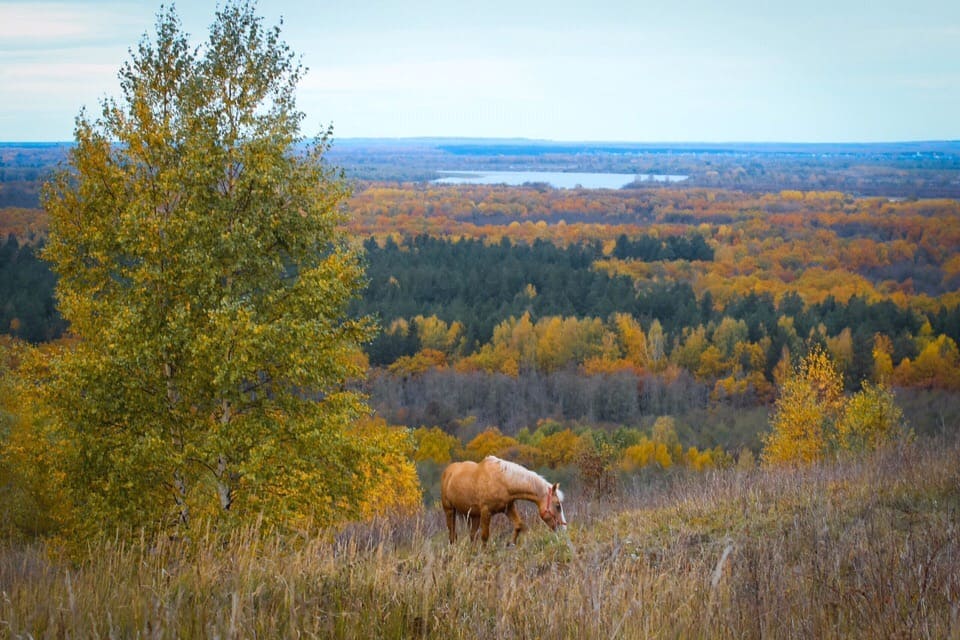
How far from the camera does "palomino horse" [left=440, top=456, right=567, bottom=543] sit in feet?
36.1

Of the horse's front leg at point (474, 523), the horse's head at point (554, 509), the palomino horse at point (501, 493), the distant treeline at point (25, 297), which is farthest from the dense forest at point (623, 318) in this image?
the horse's head at point (554, 509)

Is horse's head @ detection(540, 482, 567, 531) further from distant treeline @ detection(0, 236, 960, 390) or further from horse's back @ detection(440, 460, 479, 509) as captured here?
distant treeline @ detection(0, 236, 960, 390)

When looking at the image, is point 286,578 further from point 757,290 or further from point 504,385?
point 757,290

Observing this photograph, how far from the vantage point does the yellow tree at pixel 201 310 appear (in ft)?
41.5

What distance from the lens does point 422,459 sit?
58812mm

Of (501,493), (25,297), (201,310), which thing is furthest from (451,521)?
(25,297)

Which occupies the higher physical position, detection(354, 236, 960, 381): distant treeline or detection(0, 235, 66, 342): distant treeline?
detection(0, 235, 66, 342): distant treeline

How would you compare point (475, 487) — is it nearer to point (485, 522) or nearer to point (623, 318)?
point (485, 522)

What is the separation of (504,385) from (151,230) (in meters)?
70.2

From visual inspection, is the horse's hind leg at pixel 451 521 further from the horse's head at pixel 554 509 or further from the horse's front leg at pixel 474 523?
the horse's head at pixel 554 509

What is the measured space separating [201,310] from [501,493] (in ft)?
19.7

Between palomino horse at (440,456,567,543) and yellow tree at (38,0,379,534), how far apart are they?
227 cm

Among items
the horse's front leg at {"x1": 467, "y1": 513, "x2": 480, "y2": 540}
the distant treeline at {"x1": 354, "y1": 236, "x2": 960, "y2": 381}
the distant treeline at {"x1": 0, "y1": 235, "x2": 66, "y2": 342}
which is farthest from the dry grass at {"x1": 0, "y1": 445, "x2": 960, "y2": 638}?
the distant treeline at {"x1": 354, "y1": 236, "x2": 960, "y2": 381}

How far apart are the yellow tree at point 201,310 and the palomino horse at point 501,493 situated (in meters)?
2.27
